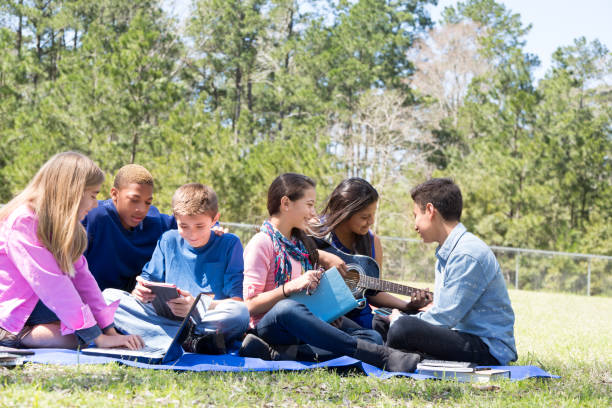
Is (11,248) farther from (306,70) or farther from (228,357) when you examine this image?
(306,70)

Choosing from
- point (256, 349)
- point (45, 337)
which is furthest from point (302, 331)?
point (45, 337)

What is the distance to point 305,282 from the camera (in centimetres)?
401

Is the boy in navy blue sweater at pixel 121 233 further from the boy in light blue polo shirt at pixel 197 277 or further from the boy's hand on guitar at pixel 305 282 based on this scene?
the boy's hand on guitar at pixel 305 282

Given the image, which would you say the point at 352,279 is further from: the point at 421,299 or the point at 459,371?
the point at 459,371

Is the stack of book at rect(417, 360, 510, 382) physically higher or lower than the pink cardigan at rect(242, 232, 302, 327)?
lower

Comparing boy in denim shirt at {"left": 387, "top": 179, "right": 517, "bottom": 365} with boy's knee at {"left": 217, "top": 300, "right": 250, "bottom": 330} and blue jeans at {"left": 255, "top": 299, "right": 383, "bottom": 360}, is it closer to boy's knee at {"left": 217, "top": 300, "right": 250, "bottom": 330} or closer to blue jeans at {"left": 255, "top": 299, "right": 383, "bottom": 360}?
blue jeans at {"left": 255, "top": 299, "right": 383, "bottom": 360}

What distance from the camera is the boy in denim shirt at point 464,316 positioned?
12.7 ft

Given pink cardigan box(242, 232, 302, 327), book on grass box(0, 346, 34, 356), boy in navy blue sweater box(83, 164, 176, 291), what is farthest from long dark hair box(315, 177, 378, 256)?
book on grass box(0, 346, 34, 356)

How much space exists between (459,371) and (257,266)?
144 centimetres

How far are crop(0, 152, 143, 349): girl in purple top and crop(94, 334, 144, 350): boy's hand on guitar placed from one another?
0.07m

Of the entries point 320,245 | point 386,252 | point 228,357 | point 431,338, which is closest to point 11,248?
point 228,357

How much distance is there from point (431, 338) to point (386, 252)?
14.4m

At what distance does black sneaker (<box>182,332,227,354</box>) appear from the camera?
13.4 ft

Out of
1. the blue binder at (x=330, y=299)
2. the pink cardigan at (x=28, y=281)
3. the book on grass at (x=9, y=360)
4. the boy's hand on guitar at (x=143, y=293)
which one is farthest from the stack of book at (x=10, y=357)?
the blue binder at (x=330, y=299)
